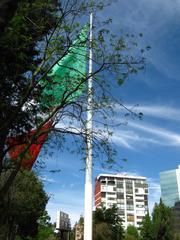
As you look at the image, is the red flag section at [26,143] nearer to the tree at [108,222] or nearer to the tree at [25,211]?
the tree at [25,211]

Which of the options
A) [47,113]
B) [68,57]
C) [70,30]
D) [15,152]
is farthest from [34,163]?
[70,30]

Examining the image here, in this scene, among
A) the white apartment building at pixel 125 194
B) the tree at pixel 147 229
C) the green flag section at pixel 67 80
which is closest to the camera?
the green flag section at pixel 67 80

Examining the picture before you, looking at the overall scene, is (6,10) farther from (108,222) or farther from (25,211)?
(108,222)

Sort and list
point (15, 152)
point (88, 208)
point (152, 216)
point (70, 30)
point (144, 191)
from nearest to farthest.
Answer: point (70, 30) → point (15, 152) → point (88, 208) → point (152, 216) → point (144, 191)

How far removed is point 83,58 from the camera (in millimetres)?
13977

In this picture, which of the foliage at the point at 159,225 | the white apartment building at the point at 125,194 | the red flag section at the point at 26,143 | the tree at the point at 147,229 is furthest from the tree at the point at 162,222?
the white apartment building at the point at 125,194

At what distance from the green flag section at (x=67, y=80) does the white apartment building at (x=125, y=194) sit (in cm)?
16929

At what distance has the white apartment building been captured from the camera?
181m

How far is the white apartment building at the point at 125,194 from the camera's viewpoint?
18112cm

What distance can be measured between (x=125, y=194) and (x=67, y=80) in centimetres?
17748

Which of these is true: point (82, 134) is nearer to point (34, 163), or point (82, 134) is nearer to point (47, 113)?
point (47, 113)

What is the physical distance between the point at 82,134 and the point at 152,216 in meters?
47.6

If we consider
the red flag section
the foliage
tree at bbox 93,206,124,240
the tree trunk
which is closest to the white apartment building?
tree at bbox 93,206,124,240

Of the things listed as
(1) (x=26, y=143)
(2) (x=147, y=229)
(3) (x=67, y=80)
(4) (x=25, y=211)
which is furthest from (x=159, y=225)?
(3) (x=67, y=80)
